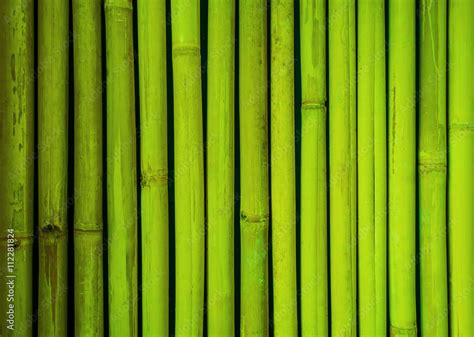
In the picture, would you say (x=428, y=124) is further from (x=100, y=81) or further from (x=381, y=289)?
(x=100, y=81)

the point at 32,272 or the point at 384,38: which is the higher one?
the point at 384,38

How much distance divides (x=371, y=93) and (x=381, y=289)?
1.07ft

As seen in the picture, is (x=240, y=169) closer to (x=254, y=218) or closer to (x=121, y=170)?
(x=254, y=218)

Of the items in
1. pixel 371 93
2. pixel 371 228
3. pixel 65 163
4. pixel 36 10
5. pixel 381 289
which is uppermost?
pixel 36 10

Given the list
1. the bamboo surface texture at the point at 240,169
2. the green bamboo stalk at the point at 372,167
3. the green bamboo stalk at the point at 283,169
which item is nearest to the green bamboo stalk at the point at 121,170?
the bamboo surface texture at the point at 240,169

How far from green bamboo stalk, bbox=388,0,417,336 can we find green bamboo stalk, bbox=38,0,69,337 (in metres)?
0.53

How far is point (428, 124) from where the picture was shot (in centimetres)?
86

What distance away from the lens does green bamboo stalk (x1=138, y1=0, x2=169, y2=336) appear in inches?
33.0

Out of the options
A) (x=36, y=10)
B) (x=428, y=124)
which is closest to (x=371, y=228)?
(x=428, y=124)

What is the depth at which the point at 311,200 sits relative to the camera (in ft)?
2.82

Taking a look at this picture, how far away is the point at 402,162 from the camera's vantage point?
2.81ft

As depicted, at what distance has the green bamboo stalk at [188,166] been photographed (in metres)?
0.84

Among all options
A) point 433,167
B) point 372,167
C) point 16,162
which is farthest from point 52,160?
point 433,167

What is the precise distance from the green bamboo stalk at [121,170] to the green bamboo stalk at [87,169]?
0.06 feet
